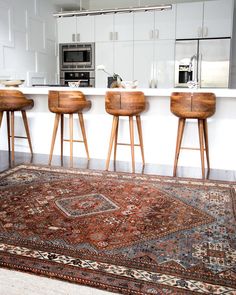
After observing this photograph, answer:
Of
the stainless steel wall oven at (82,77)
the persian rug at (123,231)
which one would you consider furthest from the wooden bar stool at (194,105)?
the stainless steel wall oven at (82,77)

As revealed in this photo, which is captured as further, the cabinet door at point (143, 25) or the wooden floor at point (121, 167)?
the cabinet door at point (143, 25)

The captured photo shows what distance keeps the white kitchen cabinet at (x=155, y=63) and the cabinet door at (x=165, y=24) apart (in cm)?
11

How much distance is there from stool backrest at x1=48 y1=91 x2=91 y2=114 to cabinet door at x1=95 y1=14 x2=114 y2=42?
346 centimetres

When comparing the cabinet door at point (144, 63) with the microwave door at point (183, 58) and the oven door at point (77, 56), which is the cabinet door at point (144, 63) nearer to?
the microwave door at point (183, 58)

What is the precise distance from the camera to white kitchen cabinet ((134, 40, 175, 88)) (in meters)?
6.50

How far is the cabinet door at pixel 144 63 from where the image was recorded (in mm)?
6625

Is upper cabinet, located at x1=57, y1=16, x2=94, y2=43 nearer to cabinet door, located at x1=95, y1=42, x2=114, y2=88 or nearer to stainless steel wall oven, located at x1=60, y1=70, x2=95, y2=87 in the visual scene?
cabinet door, located at x1=95, y1=42, x2=114, y2=88

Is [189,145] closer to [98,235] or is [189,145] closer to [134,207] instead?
[134,207]

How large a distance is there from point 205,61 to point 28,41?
309 cm

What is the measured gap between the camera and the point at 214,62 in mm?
6176

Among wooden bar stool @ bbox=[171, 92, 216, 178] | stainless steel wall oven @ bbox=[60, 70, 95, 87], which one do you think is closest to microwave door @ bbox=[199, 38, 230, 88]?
stainless steel wall oven @ bbox=[60, 70, 95, 87]

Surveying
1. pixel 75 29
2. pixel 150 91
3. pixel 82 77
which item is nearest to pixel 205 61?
pixel 82 77

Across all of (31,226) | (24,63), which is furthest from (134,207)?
(24,63)

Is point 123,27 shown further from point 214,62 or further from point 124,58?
point 214,62
